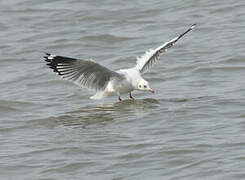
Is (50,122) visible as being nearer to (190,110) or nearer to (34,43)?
(190,110)

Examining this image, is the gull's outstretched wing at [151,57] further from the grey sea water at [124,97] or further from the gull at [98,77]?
the grey sea water at [124,97]

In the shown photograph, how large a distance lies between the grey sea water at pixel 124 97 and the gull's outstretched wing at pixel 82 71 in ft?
1.29

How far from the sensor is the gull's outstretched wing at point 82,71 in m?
9.91

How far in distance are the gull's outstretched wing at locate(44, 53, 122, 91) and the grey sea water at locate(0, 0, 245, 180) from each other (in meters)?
0.39

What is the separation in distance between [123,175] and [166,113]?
2.52m

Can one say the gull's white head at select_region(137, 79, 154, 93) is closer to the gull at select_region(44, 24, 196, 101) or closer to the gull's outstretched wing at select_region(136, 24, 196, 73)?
the gull at select_region(44, 24, 196, 101)

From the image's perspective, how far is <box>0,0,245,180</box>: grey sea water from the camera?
7859mm

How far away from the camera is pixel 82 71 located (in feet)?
33.4

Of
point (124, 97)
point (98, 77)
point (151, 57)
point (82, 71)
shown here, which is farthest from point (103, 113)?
point (151, 57)

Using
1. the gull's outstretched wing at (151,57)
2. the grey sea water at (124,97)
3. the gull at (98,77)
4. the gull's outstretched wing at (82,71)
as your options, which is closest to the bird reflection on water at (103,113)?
the grey sea water at (124,97)

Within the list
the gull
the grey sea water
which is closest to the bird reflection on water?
the grey sea water

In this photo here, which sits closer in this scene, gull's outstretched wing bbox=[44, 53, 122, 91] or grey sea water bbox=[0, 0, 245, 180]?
grey sea water bbox=[0, 0, 245, 180]

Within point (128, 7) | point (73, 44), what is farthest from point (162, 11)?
point (73, 44)

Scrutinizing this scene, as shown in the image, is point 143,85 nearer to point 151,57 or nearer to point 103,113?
point 103,113
